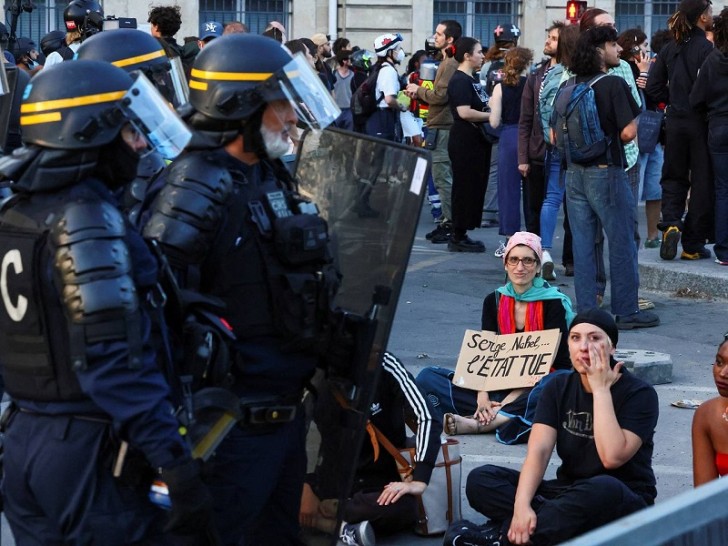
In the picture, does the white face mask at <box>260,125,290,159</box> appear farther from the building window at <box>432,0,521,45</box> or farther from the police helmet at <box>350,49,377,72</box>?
the building window at <box>432,0,521,45</box>

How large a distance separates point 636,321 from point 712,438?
11.6 ft

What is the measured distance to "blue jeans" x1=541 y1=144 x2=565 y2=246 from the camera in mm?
9508

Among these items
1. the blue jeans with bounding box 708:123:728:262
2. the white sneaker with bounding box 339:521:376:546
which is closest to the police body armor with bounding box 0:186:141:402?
the white sneaker with bounding box 339:521:376:546

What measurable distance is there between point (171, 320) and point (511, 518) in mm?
1870

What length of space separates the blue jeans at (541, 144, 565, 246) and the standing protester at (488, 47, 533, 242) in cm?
76

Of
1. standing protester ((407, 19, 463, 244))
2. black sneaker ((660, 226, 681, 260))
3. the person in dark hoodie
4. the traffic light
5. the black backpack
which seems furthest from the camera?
the traffic light

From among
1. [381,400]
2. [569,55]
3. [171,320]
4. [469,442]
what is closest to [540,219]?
[569,55]

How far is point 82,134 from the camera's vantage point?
3.04 m

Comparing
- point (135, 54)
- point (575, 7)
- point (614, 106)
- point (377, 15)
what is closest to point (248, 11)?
point (377, 15)

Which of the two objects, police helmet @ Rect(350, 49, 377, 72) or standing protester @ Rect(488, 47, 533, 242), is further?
police helmet @ Rect(350, 49, 377, 72)

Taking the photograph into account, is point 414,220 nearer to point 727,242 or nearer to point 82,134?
point 82,134

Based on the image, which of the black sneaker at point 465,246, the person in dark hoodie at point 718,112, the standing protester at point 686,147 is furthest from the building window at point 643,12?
the person in dark hoodie at point 718,112

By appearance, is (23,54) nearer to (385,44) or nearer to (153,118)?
(385,44)

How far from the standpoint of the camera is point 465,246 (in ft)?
36.5
